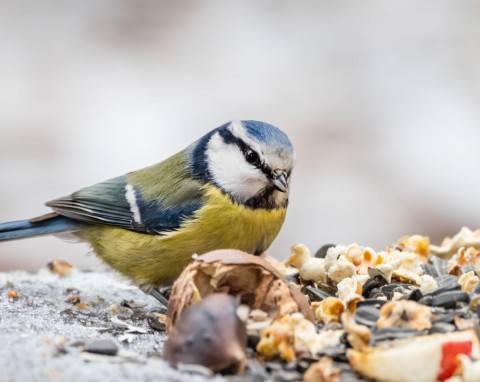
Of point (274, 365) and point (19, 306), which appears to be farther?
point (19, 306)

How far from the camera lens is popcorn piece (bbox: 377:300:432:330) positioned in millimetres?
1462

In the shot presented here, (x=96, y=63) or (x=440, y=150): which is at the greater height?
(x=96, y=63)

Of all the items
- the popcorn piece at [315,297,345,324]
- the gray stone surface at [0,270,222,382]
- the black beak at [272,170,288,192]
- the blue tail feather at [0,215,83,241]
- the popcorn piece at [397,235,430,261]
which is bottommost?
the gray stone surface at [0,270,222,382]

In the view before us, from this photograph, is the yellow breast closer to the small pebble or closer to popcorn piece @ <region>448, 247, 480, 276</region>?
popcorn piece @ <region>448, 247, 480, 276</region>

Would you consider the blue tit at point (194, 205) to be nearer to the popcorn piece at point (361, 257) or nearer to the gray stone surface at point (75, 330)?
the gray stone surface at point (75, 330)

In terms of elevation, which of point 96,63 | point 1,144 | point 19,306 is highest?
point 96,63

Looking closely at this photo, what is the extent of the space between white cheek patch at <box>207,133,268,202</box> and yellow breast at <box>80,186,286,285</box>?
0.03m

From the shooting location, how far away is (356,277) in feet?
5.92

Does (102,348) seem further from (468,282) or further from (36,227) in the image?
(36,227)

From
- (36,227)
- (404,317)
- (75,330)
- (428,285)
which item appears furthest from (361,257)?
(36,227)

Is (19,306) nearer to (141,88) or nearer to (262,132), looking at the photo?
(262,132)

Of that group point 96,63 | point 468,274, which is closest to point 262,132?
point 468,274

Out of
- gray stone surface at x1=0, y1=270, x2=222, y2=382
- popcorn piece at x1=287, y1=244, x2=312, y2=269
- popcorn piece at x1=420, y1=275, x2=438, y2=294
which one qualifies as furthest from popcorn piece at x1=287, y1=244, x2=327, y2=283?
gray stone surface at x1=0, y1=270, x2=222, y2=382

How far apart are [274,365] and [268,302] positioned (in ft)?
0.52
